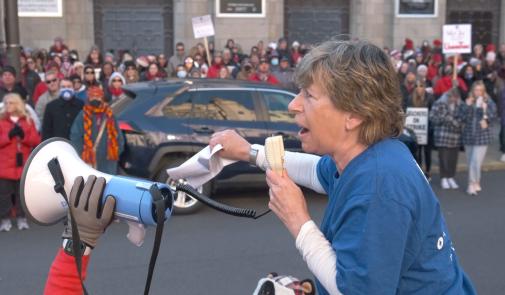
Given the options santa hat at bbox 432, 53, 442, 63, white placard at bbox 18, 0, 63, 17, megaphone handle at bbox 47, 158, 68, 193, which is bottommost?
santa hat at bbox 432, 53, 442, 63

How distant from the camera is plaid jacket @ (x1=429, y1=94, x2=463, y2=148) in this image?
10.7m

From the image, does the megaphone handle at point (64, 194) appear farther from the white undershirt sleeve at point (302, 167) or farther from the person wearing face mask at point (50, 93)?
the person wearing face mask at point (50, 93)

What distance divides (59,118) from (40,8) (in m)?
11.3

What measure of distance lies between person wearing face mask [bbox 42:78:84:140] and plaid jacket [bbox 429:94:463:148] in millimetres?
5414

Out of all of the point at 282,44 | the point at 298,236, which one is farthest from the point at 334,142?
the point at 282,44

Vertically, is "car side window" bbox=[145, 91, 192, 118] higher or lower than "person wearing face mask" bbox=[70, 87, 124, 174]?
higher

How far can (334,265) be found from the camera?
72.6 inches

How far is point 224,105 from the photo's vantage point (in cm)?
927


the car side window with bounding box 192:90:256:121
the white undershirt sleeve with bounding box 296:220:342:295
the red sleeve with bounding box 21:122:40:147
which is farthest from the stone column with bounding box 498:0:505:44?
the white undershirt sleeve with bounding box 296:220:342:295

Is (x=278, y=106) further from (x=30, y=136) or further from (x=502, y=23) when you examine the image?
(x=502, y=23)

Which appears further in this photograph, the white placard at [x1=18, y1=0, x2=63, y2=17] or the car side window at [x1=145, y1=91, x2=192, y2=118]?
the white placard at [x1=18, y1=0, x2=63, y2=17]

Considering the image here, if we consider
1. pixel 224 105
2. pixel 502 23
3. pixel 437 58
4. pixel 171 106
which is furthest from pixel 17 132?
pixel 502 23

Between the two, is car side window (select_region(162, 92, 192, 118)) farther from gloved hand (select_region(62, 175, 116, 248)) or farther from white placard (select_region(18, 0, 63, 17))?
white placard (select_region(18, 0, 63, 17))

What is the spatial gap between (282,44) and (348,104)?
650 inches
